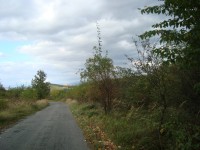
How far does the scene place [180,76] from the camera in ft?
40.0

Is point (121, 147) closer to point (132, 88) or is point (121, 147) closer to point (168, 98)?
point (168, 98)

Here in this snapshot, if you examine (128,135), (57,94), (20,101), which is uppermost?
(57,94)

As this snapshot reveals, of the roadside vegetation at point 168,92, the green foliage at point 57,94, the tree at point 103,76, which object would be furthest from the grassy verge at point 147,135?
the green foliage at point 57,94

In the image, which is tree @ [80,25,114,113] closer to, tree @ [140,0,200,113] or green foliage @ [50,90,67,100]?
tree @ [140,0,200,113]

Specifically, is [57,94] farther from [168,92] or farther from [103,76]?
[168,92]

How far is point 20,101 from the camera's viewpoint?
47.2m

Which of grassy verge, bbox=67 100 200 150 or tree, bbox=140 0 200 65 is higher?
tree, bbox=140 0 200 65

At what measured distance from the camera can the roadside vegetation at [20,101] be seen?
27.8 m

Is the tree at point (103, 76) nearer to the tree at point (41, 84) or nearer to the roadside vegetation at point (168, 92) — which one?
the roadside vegetation at point (168, 92)

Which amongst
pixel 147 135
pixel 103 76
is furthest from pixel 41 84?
pixel 147 135

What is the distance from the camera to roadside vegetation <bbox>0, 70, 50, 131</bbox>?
27.8 meters

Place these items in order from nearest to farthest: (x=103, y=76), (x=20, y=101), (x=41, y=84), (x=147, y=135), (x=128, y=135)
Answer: (x=147, y=135) < (x=128, y=135) < (x=103, y=76) < (x=20, y=101) < (x=41, y=84)

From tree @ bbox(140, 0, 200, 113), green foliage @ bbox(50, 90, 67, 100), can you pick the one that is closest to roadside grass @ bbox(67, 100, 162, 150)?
tree @ bbox(140, 0, 200, 113)

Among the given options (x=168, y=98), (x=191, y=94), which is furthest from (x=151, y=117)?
(x=191, y=94)
